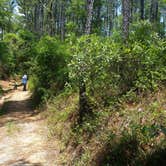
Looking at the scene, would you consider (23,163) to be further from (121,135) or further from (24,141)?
(121,135)

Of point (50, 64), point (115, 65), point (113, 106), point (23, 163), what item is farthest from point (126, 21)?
point (23, 163)

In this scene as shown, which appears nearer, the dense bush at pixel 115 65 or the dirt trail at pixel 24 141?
the dirt trail at pixel 24 141

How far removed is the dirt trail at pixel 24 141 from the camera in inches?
399

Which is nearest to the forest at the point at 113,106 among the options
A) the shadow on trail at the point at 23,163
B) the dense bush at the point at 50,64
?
the shadow on trail at the point at 23,163

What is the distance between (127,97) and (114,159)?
273 cm

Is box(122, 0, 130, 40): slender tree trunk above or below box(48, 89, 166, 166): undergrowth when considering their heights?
above

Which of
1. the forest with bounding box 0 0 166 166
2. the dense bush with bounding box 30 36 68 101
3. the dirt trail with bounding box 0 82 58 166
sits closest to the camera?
the forest with bounding box 0 0 166 166

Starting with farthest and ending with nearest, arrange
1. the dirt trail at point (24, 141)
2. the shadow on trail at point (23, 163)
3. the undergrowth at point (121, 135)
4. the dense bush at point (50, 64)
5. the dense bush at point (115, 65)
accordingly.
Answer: the dense bush at point (50, 64), the dense bush at point (115, 65), the dirt trail at point (24, 141), the shadow on trail at point (23, 163), the undergrowth at point (121, 135)

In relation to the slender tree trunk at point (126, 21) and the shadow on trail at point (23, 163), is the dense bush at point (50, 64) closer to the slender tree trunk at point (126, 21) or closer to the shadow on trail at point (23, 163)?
the slender tree trunk at point (126, 21)

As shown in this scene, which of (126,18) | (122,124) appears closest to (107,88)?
(122,124)

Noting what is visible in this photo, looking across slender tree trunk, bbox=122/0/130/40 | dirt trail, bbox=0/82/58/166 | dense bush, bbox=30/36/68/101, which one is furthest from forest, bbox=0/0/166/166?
dense bush, bbox=30/36/68/101

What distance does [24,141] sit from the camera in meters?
12.3

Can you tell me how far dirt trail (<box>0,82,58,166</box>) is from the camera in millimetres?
10133

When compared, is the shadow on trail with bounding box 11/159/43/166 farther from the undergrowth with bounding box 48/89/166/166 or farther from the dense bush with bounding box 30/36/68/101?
the dense bush with bounding box 30/36/68/101
